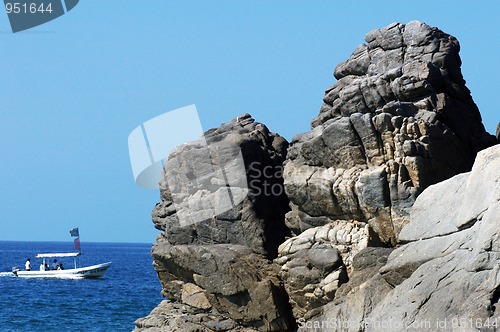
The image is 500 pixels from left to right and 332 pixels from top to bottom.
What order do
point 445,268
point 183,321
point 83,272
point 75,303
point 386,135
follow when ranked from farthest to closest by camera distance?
point 83,272 < point 75,303 < point 183,321 < point 386,135 < point 445,268

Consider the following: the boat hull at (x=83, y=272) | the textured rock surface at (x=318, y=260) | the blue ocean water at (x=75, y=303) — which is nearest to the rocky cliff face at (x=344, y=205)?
the textured rock surface at (x=318, y=260)

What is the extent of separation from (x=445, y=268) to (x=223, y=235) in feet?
37.1

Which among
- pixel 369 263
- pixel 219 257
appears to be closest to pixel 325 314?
pixel 369 263

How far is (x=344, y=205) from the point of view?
30484 millimetres

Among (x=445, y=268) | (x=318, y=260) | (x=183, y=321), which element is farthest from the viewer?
(x=183, y=321)

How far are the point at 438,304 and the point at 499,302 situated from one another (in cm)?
192

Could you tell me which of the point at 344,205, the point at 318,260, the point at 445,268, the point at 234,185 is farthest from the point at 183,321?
the point at 445,268

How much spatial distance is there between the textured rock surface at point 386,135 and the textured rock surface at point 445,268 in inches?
86.8

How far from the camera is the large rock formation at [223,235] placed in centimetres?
3225

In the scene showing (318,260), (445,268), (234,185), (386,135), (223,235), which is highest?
(234,185)

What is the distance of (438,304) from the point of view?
23.6 metres

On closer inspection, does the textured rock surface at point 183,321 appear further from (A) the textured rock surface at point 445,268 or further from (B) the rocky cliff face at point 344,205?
(A) the textured rock surface at point 445,268

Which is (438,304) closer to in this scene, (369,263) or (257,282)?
(369,263)

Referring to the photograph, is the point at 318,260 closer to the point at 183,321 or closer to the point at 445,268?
the point at 183,321
